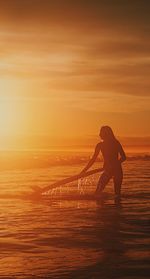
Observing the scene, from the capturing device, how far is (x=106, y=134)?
1766 centimetres

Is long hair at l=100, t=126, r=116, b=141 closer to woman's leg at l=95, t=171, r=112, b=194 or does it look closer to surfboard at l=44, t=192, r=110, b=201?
woman's leg at l=95, t=171, r=112, b=194

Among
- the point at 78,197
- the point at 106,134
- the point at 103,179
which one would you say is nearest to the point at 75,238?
the point at 106,134

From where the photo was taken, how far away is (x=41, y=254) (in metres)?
A: 9.26

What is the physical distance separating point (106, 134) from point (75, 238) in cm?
731

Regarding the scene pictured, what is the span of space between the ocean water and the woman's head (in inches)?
77.9

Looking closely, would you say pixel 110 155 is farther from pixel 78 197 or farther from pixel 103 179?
pixel 78 197

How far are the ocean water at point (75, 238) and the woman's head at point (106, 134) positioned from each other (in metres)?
1.98

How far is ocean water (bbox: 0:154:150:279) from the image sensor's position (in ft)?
26.7

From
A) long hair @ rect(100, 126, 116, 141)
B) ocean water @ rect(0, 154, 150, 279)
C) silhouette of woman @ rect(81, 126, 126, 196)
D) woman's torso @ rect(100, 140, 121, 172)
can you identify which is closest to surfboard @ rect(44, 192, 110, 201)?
ocean water @ rect(0, 154, 150, 279)

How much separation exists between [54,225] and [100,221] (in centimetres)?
115

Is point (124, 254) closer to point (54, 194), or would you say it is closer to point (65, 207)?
point (65, 207)

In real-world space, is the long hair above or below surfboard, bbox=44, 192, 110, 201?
above

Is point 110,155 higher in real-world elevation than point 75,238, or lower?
higher

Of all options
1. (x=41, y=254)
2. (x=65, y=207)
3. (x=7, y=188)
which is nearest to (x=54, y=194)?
(x=7, y=188)
